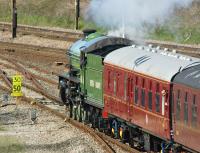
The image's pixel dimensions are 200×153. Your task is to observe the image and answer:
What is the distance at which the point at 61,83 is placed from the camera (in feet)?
85.1

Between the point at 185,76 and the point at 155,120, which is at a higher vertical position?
the point at 185,76

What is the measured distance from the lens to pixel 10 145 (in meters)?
20.3

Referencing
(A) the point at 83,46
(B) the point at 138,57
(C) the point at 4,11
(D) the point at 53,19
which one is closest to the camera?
(B) the point at 138,57

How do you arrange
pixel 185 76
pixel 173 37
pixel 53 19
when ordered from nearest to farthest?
pixel 185 76
pixel 173 37
pixel 53 19

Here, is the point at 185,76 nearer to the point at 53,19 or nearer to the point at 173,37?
the point at 173,37

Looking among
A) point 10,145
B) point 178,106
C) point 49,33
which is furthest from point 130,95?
point 49,33

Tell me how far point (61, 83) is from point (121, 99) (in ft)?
19.0

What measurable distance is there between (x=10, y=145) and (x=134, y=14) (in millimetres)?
17199

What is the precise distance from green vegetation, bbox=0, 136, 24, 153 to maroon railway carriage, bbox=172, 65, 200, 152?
191 inches

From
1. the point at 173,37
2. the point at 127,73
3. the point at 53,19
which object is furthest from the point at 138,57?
the point at 53,19

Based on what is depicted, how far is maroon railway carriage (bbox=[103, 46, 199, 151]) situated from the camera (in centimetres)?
1792

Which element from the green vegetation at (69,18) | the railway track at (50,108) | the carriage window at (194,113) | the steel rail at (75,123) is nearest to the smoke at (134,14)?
the green vegetation at (69,18)

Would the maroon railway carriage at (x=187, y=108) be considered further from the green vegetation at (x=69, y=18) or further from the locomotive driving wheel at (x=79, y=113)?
the green vegetation at (x=69, y=18)

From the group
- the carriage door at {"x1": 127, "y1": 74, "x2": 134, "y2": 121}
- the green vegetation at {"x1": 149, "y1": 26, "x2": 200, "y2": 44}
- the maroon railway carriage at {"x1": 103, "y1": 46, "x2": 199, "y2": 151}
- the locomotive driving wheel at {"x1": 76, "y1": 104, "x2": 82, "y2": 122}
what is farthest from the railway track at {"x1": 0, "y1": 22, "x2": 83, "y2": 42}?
A: the carriage door at {"x1": 127, "y1": 74, "x2": 134, "y2": 121}
